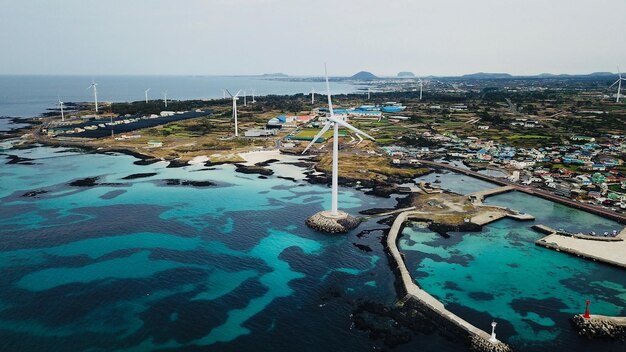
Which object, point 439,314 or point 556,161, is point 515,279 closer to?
point 439,314

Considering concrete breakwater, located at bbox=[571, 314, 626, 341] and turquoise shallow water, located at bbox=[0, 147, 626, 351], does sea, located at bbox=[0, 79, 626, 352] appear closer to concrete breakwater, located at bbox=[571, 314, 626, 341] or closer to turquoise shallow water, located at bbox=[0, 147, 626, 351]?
turquoise shallow water, located at bbox=[0, 147, 626, 351]

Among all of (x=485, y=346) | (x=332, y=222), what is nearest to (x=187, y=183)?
(x=332, y=222)

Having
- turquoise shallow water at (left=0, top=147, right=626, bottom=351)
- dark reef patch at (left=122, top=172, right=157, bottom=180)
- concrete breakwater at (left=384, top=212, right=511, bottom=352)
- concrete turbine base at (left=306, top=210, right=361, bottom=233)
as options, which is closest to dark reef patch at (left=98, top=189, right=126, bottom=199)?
turquoise shallow water at (left=0, top=147, right=626, bottom=351)

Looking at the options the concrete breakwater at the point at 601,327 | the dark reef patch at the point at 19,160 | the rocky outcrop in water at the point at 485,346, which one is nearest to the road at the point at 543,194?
the concrete breakwater at the point at 601,327

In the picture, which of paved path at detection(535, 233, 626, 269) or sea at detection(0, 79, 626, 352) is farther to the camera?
paved path at detection(535, 233, 626, 269)

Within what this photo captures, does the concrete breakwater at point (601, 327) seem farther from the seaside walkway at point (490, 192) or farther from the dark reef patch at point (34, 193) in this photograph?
the dark reef patch at point (34, 193)

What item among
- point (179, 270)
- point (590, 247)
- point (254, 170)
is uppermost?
point (254, 170)
